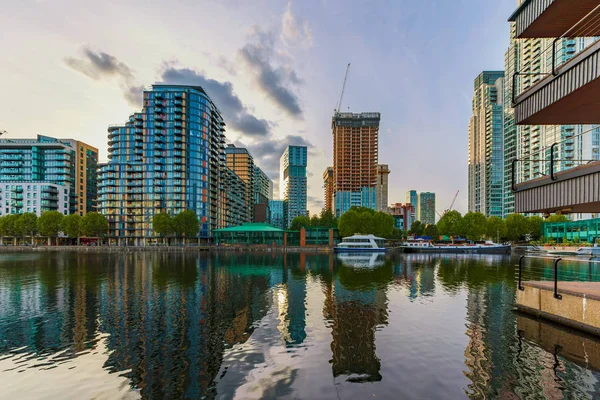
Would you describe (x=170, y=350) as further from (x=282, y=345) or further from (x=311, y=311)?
(x=311, y=311)

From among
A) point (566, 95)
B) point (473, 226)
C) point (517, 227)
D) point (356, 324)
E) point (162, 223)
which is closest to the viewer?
point (566, 95)

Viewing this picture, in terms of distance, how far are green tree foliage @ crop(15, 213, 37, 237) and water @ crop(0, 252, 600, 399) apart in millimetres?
163263

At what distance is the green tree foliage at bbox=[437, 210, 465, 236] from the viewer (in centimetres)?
13991

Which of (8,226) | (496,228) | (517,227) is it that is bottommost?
(496,228)

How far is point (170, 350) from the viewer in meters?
18.1

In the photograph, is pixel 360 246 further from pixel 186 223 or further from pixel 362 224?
pixel 186 223

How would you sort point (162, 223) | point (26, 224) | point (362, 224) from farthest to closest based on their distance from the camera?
point (26, 224), point (162, 223), point (362, 224)

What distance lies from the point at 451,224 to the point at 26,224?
20558 centimetres

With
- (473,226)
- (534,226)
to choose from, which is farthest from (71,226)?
(534,226)

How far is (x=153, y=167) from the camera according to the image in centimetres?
16175

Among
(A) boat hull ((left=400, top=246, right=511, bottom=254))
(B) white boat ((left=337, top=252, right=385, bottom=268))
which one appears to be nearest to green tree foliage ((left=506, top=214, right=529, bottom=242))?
(A) boat hull ((left=400, top=246, right=511, bottom=254))

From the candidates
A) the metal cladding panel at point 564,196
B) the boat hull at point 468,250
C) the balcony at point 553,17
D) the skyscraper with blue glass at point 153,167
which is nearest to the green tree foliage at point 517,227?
the boat hull at point 468,250

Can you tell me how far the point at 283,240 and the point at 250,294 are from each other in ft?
346

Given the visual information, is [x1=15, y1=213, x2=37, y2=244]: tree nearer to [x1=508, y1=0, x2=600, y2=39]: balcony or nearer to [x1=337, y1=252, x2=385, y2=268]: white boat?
[x1=337, y1=252, x2=385, y2=268]: white boat
